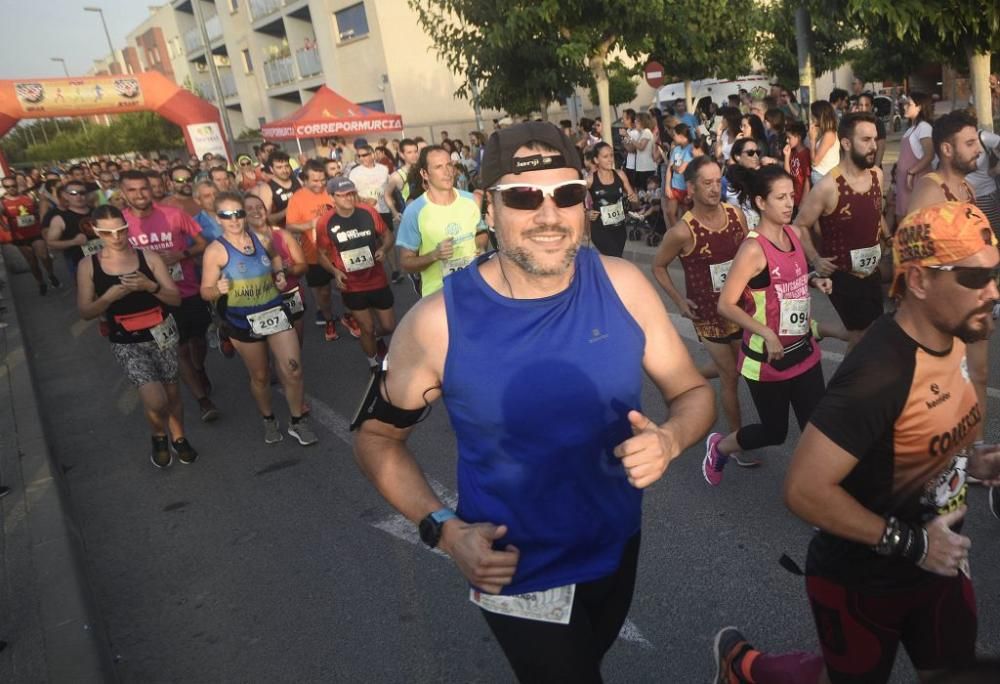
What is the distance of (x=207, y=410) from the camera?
20.8 feet

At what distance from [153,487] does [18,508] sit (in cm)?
81

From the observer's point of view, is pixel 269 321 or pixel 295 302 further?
pixel 295 302

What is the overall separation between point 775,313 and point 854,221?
1.38 metres

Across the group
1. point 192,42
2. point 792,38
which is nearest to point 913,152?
point 792,38

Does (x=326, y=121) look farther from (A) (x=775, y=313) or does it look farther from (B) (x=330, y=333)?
(A) (x=775, y=313)

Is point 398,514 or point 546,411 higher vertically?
point 546,411

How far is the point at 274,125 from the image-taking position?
69.8 feet

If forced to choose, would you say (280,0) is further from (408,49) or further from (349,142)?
(349,142)

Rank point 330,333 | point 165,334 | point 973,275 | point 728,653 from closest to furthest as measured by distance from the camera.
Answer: point 973,275, point 728,653, point 165,334, point 330,333

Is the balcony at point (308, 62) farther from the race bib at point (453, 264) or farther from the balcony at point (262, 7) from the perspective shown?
the race bib at point (453, 264)

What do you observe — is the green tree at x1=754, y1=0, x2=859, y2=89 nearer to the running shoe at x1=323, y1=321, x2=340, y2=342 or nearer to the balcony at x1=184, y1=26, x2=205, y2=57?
the running shoe at x1=323, y1=321, x2=340, y2=342

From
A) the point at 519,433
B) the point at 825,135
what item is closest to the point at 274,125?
the point at 825,135

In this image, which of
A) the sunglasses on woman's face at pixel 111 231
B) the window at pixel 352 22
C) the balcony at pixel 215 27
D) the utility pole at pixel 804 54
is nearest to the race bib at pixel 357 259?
the sunglasses on woman's face at pixel 111 231

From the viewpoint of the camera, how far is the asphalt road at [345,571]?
300cm
